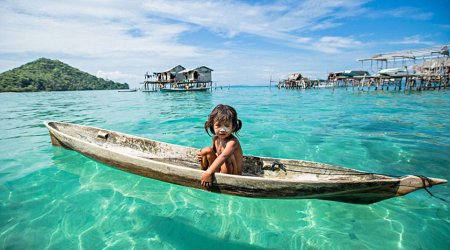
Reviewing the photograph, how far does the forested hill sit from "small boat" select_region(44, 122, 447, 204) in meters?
88.4

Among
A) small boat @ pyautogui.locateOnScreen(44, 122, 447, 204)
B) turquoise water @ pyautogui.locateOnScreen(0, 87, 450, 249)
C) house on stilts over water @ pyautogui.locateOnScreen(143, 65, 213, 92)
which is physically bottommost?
turquoise water @ pyautogui.locateOnScreen(0, 87, 450, 249)

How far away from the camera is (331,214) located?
3.81m

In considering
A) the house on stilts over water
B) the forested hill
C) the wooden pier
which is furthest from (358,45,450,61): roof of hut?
the forested hill

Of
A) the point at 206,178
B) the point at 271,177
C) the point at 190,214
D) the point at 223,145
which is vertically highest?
the point at 223,145

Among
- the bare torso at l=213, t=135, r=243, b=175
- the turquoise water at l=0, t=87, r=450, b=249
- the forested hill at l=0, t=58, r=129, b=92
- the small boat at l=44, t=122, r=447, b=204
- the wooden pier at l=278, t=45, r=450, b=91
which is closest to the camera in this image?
the small boat at l=44, t=122, r=447, b=204

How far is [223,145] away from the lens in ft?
12.1

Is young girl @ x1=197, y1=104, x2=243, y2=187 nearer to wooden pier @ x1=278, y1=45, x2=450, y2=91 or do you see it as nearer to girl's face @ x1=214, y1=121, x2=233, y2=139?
girl's face @ x1=214, y1=121, x2=233, y2=139

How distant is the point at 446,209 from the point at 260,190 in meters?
3.31

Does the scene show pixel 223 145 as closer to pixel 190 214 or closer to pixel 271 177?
pixel 271 177

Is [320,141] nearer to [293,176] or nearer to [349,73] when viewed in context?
[293,176]

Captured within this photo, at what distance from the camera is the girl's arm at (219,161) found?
3.39 metres

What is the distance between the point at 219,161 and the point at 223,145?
37 centimetres

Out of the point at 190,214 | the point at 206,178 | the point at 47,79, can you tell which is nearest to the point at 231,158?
the point at 206,178

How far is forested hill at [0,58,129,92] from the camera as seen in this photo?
→ 74.1 m
